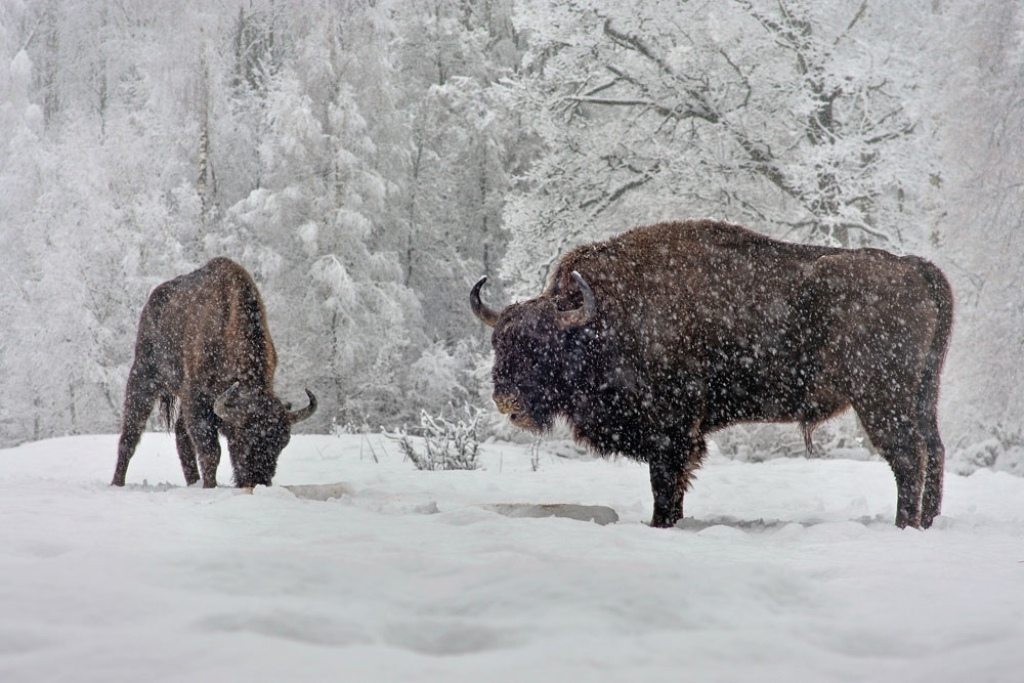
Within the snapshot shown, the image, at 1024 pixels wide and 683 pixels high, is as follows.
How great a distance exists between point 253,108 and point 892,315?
16.6 m

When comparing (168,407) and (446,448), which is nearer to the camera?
(168,407)

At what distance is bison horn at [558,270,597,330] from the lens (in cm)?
511

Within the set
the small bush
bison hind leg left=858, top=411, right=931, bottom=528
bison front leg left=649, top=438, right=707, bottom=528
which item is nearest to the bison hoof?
bison front leg left=649, top=438, right=707, bottom=528

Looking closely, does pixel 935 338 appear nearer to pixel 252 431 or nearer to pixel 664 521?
pixel 664 521

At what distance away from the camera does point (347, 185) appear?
57.7 ft

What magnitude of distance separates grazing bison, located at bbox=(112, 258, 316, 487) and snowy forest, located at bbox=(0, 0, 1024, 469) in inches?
261

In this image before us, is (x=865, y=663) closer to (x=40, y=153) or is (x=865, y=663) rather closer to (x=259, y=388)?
(x=259, y=388)

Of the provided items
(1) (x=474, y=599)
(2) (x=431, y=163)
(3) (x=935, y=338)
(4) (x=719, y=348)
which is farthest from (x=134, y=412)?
(2) (x=431, y=163)

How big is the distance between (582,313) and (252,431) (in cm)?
231

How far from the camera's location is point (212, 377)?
6336 mm

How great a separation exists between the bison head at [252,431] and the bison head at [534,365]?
1359mm

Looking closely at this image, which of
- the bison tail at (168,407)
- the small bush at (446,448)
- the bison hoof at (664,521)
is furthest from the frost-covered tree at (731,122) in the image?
the bison hoof at (664,521)

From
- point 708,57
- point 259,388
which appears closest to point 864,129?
point 708,57

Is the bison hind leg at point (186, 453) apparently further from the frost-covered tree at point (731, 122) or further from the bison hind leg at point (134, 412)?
the frost-covered tree at point (731, 122)
